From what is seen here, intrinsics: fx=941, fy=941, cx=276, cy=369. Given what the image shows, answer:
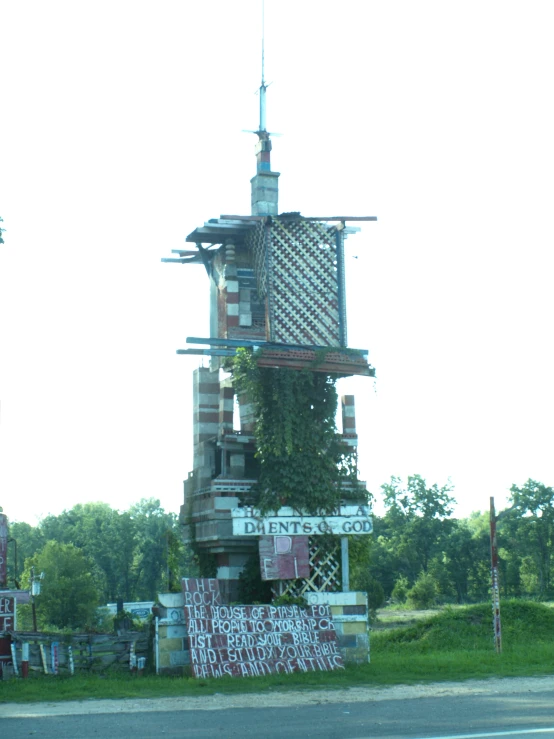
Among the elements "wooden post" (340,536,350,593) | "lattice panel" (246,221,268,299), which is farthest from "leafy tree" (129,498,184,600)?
"lattice panel" (246,221,268,299)

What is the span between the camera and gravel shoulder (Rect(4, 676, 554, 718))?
18766mm

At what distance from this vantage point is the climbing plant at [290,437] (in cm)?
2712

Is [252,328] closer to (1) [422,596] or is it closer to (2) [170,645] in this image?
(2) [170,645]

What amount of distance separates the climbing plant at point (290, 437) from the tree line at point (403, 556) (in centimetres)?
3607

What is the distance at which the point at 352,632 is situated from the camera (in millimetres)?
26484

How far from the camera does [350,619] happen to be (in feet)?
87.1

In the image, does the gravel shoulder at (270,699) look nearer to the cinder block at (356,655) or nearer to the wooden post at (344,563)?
the cinder block at (356,655)

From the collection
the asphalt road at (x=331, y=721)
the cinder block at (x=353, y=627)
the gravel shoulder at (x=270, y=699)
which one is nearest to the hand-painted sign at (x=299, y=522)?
the cinder block at (x=353, y=627)

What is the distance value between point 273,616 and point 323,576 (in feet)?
9.28

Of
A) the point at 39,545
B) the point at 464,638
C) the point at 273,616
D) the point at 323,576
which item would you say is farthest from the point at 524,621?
the point at 39,545

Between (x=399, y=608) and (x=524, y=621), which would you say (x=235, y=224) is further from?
(x=399, y=608)

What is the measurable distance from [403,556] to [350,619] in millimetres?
54598

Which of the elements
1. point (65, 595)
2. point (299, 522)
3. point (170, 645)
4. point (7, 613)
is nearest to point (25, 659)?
point (7, 613)

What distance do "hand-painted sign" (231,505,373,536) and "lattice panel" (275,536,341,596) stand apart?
584mm
